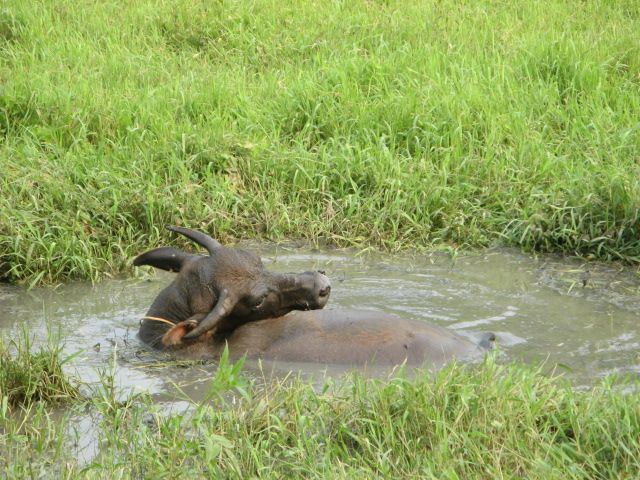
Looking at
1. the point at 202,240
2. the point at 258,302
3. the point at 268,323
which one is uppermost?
the point at 202,240

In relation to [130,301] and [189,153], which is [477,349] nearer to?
[130,301]

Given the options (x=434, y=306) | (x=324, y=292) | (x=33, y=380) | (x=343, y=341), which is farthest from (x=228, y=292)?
(x=434, y=306)

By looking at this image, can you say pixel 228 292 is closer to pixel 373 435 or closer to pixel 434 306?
pixel 434 306

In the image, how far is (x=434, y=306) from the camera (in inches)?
254

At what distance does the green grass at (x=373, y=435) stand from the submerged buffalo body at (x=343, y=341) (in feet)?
2.56

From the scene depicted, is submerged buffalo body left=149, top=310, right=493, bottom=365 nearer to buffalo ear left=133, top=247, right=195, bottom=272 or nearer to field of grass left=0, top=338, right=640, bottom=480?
buffalo ear left=133, top=247, right=195, bottom=272

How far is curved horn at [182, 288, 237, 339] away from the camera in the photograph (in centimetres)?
544

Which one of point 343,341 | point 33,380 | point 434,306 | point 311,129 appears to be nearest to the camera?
point 33,380

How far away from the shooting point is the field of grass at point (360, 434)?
4000 millimetres

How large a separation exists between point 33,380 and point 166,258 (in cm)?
133

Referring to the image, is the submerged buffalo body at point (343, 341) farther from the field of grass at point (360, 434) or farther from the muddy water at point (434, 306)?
the field of grass at point (360, 434)

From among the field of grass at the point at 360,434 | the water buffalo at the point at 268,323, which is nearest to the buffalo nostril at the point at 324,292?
the water buffalo at the point at 268,323

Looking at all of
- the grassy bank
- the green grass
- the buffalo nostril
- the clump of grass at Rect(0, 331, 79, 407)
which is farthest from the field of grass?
the grassy bank

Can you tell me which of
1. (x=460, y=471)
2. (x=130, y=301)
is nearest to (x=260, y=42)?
(x=130, y=301)
